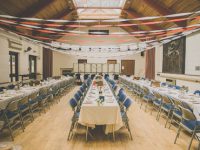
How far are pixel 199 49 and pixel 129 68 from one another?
1054 cm

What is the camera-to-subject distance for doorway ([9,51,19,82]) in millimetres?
10945

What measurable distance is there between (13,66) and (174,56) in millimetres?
8361

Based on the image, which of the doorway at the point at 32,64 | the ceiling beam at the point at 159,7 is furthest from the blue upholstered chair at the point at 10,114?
the doorway at the point at 32,64

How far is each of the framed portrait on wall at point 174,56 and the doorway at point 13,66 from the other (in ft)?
26.8

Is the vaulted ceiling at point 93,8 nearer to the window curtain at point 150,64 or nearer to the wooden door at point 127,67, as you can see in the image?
the window curtain at point 150,64

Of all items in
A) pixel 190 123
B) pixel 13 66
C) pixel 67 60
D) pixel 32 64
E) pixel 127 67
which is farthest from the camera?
pixel 127 67

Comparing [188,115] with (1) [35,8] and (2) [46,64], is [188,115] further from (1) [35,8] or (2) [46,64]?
(2) [46,64]

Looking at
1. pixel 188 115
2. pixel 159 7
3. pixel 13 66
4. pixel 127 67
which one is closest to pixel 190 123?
pixel 188 115

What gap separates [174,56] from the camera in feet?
37.7

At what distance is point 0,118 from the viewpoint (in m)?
4.60

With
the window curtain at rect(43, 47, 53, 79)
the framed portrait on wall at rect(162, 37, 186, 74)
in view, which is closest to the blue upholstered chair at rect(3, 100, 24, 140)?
the framed portrait on wall at rect(162, 37, 186, 74)

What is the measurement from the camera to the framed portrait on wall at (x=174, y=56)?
34.4 ft

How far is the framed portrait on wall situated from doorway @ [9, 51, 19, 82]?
816 cm

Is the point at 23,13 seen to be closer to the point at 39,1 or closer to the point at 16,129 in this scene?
the point at 39,1
